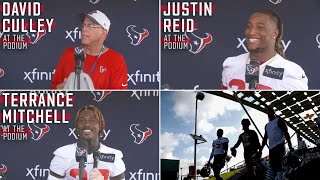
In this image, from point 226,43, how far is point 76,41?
145 centimetres

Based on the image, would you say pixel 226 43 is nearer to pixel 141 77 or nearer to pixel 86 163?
pixel 141 77

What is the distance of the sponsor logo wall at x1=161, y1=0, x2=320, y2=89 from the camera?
780 cm

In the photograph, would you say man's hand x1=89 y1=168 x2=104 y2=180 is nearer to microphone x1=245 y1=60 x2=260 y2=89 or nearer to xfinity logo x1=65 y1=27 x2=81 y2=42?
xfinity logo x1=65 y1=27 x2=81 y2=42

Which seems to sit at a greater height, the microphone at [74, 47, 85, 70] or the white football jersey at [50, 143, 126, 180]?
the microphone at [74, 47, 85, 70]

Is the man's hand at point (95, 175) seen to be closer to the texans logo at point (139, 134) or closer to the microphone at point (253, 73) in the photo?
the texans logo at point (139, 134)

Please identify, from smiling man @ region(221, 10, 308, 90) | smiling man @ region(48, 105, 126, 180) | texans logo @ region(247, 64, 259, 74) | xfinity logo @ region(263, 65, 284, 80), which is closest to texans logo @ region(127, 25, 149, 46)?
smiling man @ region(48, 105, 126, 180)

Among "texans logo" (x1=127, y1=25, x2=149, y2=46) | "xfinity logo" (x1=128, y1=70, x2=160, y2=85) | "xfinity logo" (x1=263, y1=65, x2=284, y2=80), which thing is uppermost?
"texans logo" (x1=127, y1=25, x2=149, y2=46)

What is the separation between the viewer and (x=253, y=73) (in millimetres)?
7797

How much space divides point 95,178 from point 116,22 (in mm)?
1516

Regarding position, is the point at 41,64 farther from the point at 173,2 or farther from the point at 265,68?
the point at 265,68

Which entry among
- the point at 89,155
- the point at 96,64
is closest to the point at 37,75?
the point at 96,64

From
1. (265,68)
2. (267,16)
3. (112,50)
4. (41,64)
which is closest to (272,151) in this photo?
(265,68)

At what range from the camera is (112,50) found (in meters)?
7.91

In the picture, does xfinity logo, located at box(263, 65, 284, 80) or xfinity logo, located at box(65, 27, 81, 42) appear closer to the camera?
xfinity logo, located at box(263, 65, 284, 80)
